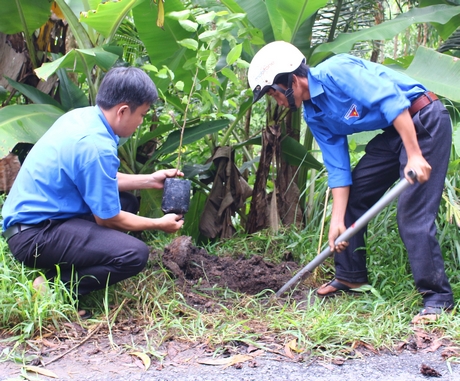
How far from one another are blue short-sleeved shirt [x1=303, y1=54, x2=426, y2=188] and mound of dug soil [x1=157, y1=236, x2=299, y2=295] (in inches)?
33.5

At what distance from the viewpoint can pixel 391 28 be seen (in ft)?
14.6

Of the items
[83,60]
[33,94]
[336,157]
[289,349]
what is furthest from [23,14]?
[289,349]

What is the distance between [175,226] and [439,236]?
1859 mm

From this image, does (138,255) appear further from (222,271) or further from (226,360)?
(222,271)

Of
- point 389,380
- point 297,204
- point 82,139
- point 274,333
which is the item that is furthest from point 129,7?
point 389,380

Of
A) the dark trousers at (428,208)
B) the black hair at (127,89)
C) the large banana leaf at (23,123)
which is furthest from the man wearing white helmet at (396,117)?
the large banana leaf at (23,123)

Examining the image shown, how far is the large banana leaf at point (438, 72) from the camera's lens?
12.8ft

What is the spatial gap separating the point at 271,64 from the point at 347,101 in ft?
1.62

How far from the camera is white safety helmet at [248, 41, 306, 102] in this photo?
11.0 ft

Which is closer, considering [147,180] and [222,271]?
[147,180]

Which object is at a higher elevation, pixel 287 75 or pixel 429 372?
pixel 287 75

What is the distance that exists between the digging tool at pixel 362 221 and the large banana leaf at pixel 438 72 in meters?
1.05

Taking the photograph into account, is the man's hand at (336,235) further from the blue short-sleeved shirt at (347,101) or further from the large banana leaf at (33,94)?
the large banana leaf at (33,94)

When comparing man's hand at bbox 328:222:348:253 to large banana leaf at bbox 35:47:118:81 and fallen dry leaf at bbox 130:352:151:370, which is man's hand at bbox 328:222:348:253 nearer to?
fallen dry leaf at bbox 130:352:151:370
